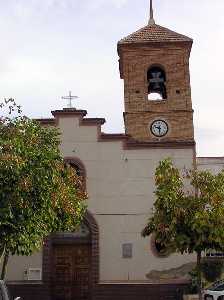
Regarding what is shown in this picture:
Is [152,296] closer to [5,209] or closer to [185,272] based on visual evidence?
[185,272]

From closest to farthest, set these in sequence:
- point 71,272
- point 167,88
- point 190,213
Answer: point 190,213 → point 71,272 → point 167,88

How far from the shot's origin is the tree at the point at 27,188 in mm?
15398

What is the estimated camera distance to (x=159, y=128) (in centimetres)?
2809

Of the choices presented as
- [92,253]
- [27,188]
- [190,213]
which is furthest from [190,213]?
[92,253]

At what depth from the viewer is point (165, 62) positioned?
29312 millimetres

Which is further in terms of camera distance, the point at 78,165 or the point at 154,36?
the point at 154,36

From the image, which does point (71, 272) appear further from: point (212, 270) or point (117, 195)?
point (212, 270)

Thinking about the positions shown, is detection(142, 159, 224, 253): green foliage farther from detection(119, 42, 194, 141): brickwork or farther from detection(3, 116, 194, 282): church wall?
detection(119, 42, 194, 141): brickwork

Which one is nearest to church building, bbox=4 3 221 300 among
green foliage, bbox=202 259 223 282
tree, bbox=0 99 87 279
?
green foliage, bbox=202 259 223 282

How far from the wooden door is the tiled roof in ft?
36.8

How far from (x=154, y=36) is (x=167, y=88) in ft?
10.3

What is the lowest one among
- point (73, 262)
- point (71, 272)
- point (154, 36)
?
point (71, 272)

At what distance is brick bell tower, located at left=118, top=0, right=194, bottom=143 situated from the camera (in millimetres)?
27984

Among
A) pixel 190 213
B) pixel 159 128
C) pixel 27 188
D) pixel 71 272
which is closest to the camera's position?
pixel 27 188
